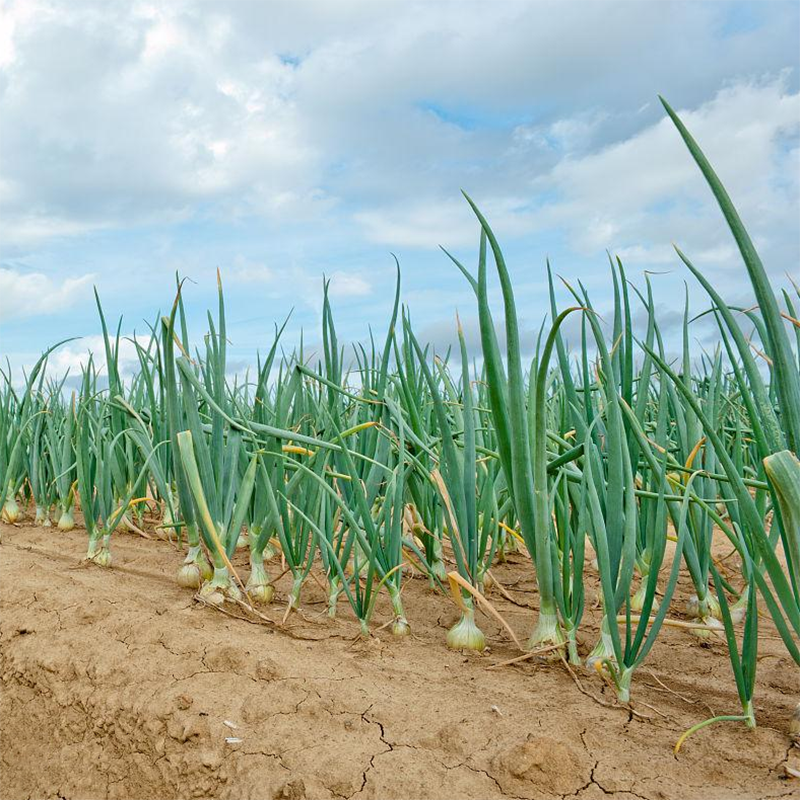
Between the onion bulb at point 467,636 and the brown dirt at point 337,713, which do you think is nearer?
the brown dirt at point 337,713

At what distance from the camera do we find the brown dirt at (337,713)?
3.50ft

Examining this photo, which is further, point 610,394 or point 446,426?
point 446,426

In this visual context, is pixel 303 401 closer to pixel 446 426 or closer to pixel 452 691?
pixel 446 426

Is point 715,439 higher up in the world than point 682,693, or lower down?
higher up

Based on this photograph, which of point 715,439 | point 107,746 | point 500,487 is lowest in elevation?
point 107,746

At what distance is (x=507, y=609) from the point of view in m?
1.83

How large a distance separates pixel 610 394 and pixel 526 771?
0.55 m

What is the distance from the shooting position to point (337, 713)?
126cm

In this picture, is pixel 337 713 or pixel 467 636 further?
pixel 467 636

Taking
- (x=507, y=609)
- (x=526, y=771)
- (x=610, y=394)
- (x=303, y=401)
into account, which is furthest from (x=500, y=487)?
(x=526, y=771)

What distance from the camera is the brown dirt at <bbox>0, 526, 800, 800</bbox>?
1066 millimetres

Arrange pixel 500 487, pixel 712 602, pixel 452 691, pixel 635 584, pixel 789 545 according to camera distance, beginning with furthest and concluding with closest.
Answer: pixel 635 584
pixel 500 487
pixel 712 602
pixel 452 691
pixel 789 545

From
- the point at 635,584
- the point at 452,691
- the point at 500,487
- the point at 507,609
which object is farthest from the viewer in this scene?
the point at 635,584

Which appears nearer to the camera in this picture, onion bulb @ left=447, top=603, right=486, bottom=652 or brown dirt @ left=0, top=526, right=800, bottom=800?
brown dirt @ left=0, top=526, right=800, bottom=800
